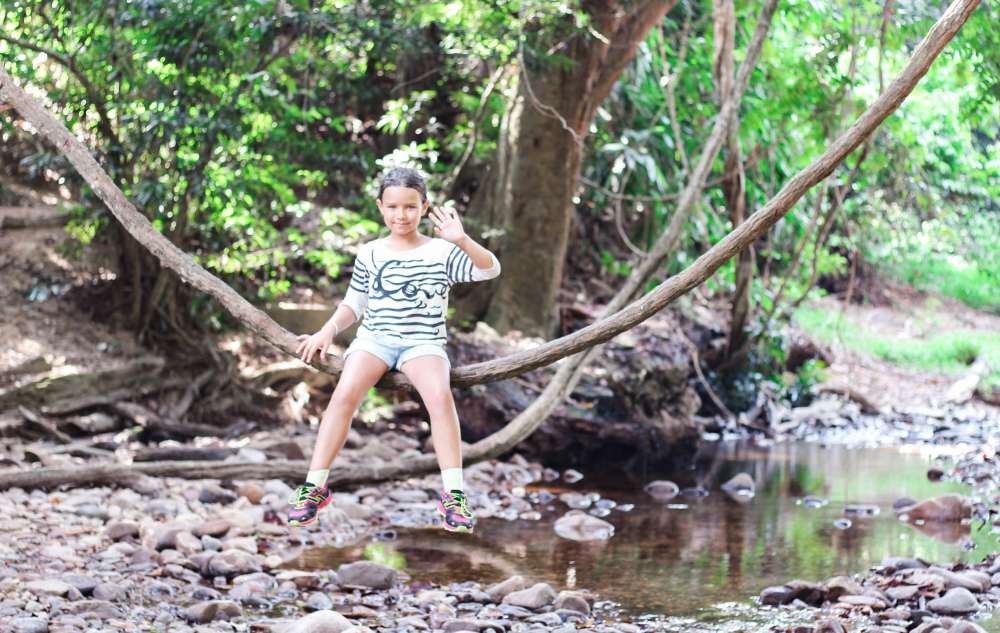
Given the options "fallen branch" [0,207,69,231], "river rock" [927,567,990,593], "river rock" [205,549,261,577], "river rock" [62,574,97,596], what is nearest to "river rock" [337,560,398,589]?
"river rock" [205,549,261,577]

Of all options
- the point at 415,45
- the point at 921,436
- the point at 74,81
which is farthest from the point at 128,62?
the point at 921,436

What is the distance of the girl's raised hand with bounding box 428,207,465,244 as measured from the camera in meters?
3.24

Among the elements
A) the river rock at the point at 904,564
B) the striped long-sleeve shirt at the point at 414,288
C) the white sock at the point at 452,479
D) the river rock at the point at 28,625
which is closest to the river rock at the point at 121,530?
the river rock at the point at 28,625

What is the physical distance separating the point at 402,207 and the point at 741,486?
511cm

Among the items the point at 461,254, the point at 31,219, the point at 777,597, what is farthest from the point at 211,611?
the point at 31,219

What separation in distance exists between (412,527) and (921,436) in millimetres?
6055

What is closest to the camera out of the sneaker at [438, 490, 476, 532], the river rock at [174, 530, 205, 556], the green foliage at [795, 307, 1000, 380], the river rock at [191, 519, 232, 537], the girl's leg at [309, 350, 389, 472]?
the sneaker at [438, 490, 476, 532]

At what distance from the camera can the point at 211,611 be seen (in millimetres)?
4406

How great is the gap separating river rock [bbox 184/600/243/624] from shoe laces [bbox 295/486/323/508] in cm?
133

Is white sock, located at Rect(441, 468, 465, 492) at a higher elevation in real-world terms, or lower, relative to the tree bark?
lower

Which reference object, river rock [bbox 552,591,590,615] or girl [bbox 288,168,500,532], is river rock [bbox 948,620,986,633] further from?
girl [bbox 288,168,500,532]

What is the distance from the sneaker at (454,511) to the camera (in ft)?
10.6

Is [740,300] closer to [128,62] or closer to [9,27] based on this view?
[128,62]

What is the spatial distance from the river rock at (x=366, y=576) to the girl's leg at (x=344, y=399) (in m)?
1.85
